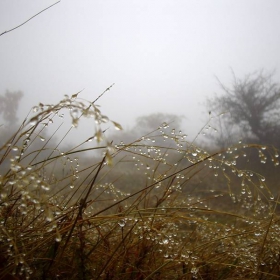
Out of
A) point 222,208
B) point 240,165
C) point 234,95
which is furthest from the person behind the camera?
point 234,95

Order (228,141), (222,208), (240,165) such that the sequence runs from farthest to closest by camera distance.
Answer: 1. (228,141)
2. (240,165)
3. (222,208)

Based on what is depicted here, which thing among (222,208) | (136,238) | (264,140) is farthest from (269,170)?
(136,238)

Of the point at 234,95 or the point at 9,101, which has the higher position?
the point at 9,101

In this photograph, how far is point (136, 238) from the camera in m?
1.27

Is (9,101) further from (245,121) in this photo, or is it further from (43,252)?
(43,252)

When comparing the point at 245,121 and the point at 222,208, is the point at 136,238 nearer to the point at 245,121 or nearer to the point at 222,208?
the point at 222,208

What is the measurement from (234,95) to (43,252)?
46.7ft

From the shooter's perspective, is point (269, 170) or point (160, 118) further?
point (160, 118)

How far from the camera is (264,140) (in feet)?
40.9

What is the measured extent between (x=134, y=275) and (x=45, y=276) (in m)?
0.38

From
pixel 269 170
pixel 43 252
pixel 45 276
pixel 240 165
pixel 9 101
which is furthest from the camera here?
pixel 9 101

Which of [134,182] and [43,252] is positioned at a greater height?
[134,182]

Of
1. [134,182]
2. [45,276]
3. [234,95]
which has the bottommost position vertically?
[45,276]

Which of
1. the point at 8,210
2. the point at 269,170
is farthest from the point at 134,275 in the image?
the point at 269,170
